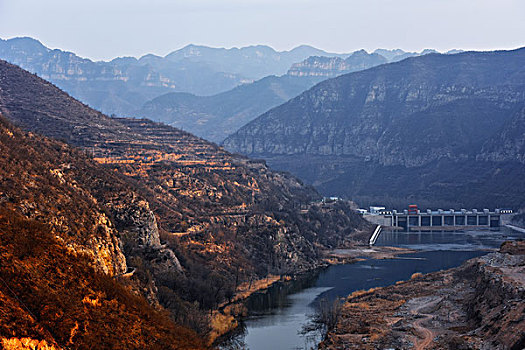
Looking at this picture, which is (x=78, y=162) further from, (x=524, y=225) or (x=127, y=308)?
(x=524, y=225)

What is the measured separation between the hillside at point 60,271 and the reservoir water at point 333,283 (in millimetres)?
15057

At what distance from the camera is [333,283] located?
108188 millimetres

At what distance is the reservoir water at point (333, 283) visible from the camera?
74.3 meters

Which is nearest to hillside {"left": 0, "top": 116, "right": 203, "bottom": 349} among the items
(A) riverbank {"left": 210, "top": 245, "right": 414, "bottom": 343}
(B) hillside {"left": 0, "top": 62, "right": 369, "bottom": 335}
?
(B) hillside {"left": 0, "top": 62, "right": 369, "bottom": 335}

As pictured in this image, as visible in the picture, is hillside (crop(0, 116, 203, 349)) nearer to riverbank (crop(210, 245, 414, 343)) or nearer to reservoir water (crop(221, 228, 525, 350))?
riverbank (crop(210, 245, 414, 343))

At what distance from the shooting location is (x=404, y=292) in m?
93.7

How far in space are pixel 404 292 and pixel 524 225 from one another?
99.5 meters

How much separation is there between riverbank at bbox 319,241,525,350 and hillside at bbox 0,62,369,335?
1487 cm

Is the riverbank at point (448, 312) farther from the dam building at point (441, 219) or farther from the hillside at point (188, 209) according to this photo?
the dam building at point (441, 219)

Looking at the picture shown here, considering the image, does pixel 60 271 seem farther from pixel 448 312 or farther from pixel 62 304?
pixel 448 312

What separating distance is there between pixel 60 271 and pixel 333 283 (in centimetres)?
6765

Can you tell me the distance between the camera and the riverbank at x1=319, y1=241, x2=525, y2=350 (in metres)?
61.0

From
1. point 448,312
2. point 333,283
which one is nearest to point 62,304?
point 448,312

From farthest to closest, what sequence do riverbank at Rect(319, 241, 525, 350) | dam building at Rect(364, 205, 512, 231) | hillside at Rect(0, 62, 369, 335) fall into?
dam building at Rect(364, 205, 512, 231) < hillside at Rect(0, 62, 369, 335) < riverbank at Rect(319, 241, 525, 350)
